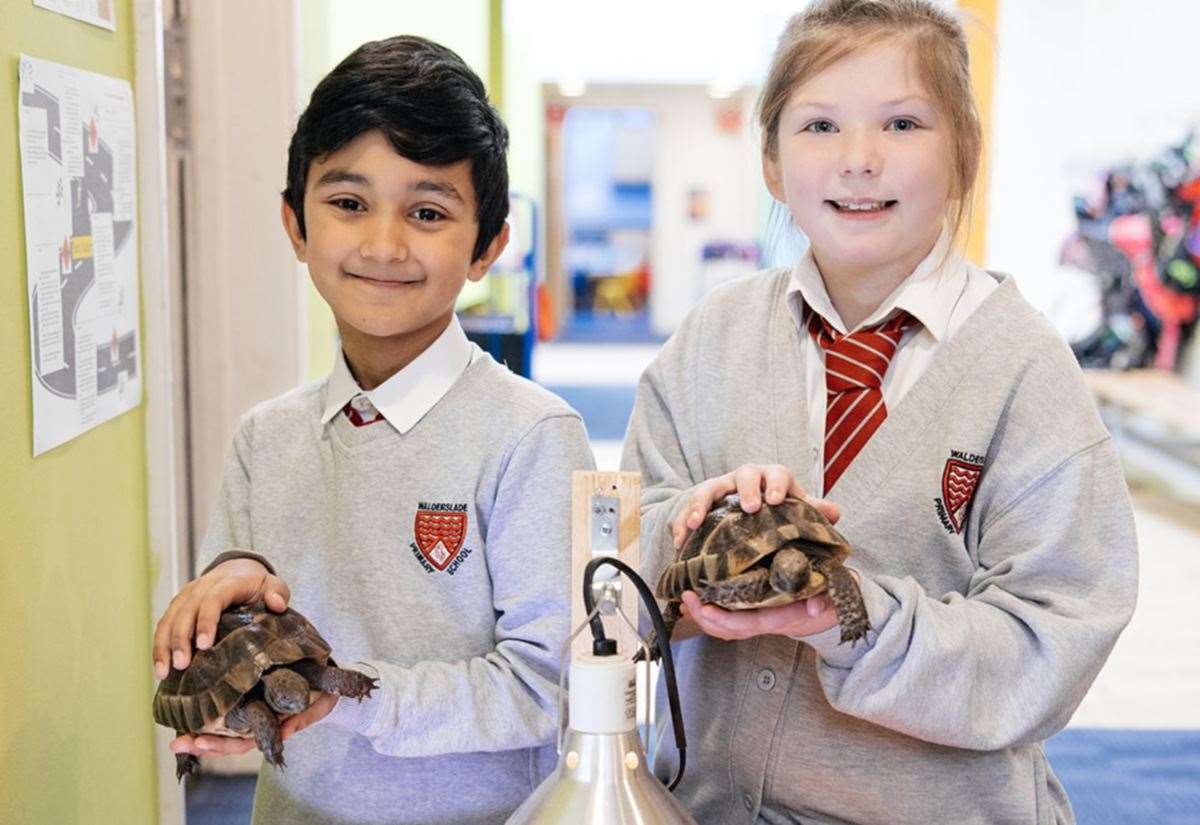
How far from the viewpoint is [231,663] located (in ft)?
2.79

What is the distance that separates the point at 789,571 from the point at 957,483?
0.27 meters

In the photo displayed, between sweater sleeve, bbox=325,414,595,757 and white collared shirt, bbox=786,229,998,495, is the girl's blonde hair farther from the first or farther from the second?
sweater sleeve, bbox=325,414,595,757

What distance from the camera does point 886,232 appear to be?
3.55ft

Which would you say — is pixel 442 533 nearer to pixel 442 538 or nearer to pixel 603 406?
pixel 442 538

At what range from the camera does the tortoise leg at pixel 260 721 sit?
2.80 feet

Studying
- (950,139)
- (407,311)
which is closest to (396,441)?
(407,311)

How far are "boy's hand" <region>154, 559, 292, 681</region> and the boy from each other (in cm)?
9

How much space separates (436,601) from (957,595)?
0.42 metres

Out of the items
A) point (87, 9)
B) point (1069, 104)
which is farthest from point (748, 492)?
point (1069, 104)

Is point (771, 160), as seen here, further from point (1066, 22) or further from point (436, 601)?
point (1066, 22)

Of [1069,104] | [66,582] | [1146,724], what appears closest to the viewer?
[66,582]

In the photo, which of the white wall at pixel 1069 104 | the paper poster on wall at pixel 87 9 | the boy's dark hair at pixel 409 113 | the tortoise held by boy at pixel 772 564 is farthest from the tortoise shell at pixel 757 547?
the white wall at pixel 1069 104

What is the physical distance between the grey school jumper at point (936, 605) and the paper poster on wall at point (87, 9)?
30.6 inches

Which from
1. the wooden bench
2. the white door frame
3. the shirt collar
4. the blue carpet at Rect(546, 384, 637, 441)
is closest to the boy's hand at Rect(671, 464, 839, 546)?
the shirt collar
